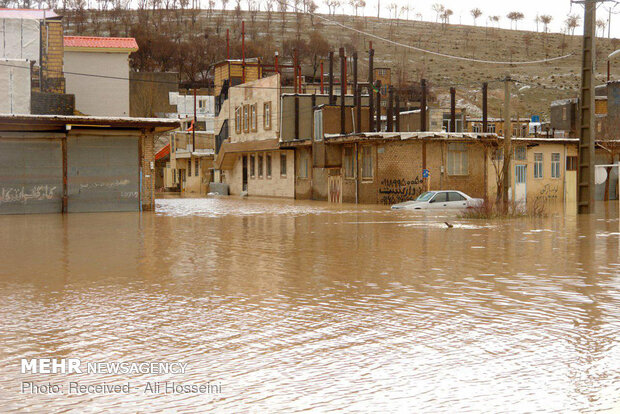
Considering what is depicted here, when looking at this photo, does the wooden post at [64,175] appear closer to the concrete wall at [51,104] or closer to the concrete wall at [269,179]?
the concrete wall at [51,104]

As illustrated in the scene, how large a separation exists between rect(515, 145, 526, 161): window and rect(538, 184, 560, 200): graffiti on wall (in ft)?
8.34

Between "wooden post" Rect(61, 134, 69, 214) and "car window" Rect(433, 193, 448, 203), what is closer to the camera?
"wooden post" Rect(61, 134, 69, 214)

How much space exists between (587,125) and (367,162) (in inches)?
618

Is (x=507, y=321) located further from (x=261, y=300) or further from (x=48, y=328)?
(x=48, y=328)

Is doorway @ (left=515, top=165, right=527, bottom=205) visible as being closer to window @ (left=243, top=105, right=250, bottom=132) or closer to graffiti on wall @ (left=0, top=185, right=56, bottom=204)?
window @ (left=243, top=105, right=250, bottom=132)

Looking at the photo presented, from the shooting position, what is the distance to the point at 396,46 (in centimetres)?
16975

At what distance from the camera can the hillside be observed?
435 feet

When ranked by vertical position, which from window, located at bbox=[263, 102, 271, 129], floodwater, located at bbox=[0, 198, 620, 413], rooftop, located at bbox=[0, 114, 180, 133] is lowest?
floodwater, located at bbox=[0, 198, 620, 413]

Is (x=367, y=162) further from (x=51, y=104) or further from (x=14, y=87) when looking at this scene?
(x=14, y=87)

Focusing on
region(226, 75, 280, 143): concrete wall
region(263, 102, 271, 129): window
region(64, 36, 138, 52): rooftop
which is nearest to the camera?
region(64, 36, 138, 52): rooftop

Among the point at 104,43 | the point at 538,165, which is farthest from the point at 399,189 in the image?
the point at 104,43

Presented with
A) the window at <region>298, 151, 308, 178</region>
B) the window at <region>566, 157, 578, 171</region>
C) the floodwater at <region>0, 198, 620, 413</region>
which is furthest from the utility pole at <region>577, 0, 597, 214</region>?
the window at <region>298, 151, 308, 178</region>

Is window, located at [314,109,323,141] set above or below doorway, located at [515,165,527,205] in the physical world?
above

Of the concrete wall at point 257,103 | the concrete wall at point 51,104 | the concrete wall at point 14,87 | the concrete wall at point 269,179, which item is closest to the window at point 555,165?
the concrete wall at point 269,179
